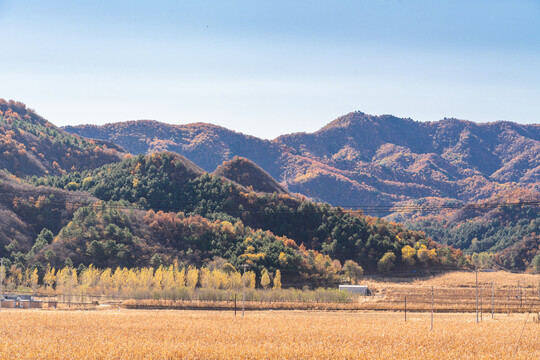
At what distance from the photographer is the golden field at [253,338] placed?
212 feet

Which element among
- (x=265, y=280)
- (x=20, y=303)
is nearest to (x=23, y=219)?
(x=20, y=303)

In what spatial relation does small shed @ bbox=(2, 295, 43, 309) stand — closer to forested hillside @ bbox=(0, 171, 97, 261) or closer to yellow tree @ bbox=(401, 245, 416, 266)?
forested hillside @ bbox=(0, 171, 97, 261)

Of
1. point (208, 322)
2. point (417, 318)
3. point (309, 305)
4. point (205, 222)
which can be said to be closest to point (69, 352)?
point (208, 322)

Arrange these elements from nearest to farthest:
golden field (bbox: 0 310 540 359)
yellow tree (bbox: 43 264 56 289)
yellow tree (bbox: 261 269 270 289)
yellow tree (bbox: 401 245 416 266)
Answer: golden field (bbox: 0 310 540 359) < yellow tree (bbox: 43 264 56 289) < yellow tree (bbox: 261 269 270 289) < yellow tree (bbox: 401 245 416 266)

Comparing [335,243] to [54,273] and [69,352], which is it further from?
[69,352]

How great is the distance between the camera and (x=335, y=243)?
200 meters

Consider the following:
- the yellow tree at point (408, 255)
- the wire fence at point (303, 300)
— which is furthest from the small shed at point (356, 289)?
the yellow tree at point (408, 255)

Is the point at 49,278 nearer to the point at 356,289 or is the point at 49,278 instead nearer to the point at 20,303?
the point at 20,303

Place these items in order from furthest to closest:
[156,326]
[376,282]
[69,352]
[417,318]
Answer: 1. [376,282]
2. [417,318]
3. [156,326]
4. [69,352]

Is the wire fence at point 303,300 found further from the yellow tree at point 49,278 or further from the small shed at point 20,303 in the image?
the yellow tree at point 49,278

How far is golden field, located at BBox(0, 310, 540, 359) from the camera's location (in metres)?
64.6

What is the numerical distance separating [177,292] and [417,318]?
50557 millimetres

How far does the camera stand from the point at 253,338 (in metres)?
76.9

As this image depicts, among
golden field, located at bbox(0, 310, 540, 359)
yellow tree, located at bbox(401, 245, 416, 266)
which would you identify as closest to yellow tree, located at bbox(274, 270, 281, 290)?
golden field, located at bbox(0, 310, 540, 359)
